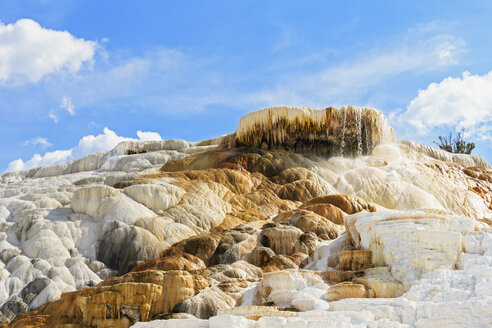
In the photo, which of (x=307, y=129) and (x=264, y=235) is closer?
(x=264, y=235)

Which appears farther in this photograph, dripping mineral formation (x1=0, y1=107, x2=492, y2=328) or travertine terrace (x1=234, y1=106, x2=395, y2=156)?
travertine terrace (x1=234, y1=106, x2=395, y2=156)

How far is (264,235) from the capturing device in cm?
1409

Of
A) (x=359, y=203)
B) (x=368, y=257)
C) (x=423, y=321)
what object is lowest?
(x=423, y=321)

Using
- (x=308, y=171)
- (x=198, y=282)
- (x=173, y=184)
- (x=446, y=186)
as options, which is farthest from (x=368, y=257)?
(x=446, y=186)

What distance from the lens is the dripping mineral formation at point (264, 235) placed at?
9.37 meters

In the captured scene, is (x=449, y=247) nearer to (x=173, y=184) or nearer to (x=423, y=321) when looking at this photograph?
(x=423, y=321)

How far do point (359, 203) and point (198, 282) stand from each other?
7204 millimetres

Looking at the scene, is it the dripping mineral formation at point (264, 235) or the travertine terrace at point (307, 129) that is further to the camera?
the travertine terrace at point (307, 129)

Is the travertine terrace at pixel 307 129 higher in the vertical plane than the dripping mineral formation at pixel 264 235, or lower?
higher

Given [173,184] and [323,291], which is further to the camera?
[173,184]

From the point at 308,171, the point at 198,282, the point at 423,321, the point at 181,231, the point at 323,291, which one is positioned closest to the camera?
the point at 423,321

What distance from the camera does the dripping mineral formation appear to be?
9367 millimetres

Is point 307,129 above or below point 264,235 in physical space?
above

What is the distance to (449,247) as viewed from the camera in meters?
10.4
